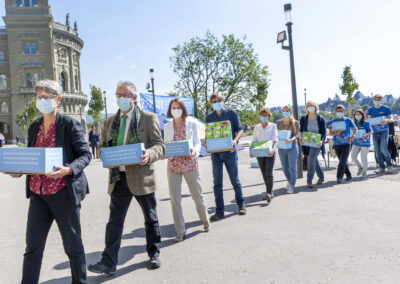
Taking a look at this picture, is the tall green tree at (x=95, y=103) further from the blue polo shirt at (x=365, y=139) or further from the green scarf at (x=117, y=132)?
the green scarf at (x=117, y=132)

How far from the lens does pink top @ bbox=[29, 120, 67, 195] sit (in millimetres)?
2836

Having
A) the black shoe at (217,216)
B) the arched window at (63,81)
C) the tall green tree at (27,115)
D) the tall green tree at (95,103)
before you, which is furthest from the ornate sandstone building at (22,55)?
the black shoe at (217,216)

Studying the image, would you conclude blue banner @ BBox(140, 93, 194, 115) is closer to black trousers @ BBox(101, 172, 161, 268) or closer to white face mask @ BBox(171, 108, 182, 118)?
white face mask @ BBox(171, 108, 182, 118)

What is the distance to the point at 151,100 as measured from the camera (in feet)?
51.4

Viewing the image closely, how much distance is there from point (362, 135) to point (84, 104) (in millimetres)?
72217

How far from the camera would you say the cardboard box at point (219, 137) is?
5.26 meters

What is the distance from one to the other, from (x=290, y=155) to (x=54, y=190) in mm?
5465

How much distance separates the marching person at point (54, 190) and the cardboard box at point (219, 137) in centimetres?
256

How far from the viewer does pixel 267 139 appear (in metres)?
6.74

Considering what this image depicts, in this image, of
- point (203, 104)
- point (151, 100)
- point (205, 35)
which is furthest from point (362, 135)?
point (205, 35)

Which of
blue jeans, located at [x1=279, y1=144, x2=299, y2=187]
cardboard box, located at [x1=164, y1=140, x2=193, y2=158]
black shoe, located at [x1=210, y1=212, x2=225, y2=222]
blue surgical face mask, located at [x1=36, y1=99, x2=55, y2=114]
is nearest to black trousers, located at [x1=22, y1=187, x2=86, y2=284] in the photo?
blue surgical face mask, located at [x1=36, y1=99, x2=55, y2=114]

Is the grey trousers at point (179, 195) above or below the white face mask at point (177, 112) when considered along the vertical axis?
below

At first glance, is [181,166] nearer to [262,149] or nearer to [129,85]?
[129,85]

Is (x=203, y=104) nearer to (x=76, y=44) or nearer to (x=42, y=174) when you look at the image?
(x=42, y=174)
